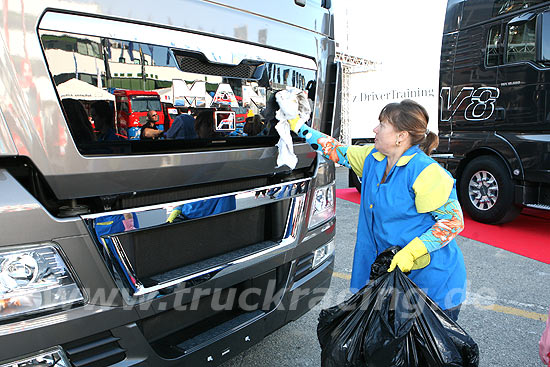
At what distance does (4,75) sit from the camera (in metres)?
1.17

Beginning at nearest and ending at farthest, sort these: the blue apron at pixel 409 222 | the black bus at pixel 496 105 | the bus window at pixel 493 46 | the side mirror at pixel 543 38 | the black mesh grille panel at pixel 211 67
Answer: the black mesh grille panel at pixel 211 67, the blue apron at pixel 409 222, the side mirror at pixel 543 38, the black bus at pixel 496 105, the bus window at pixel 493 46

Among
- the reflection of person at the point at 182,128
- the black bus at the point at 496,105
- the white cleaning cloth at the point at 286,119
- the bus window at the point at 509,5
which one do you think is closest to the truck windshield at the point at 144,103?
the reflection of person at the point at 182,128

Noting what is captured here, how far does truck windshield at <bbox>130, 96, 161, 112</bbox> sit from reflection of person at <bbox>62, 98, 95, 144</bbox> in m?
0.20

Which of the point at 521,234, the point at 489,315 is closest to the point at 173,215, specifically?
the point at 489,315

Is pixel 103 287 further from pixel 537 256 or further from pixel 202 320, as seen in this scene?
pixel 537 256

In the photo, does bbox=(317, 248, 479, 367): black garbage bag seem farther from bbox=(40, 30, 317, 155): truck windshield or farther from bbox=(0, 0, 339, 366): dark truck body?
bbox=(40, 30, 317, 155): truck windshield

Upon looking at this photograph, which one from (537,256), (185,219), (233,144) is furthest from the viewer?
(537,256)

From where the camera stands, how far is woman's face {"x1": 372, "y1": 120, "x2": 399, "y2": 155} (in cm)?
199

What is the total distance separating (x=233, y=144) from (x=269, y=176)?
293mm

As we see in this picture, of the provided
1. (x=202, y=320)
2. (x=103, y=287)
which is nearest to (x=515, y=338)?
(x=202, y=320)

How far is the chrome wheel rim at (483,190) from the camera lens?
222 inches

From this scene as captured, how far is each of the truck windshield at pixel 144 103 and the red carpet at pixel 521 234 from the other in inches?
174

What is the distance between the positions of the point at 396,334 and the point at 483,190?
4.89 m

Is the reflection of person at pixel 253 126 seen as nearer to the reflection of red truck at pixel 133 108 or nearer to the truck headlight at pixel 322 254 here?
the reflection of red truck at pixel 133 108
